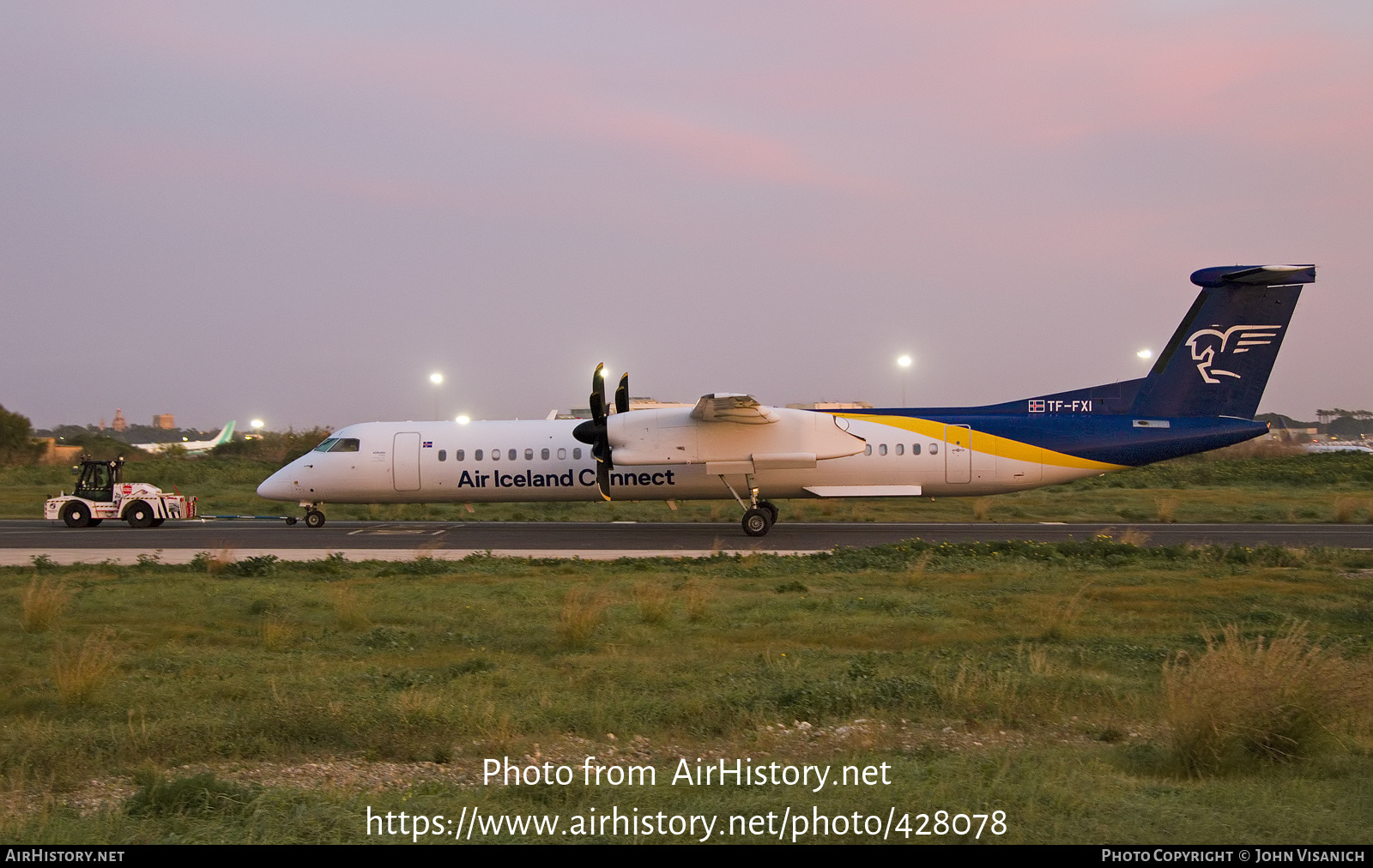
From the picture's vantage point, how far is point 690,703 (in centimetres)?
866

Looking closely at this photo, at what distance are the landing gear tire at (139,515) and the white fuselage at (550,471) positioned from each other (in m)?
3.51

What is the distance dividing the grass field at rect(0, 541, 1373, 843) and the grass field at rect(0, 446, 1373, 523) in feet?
52.4

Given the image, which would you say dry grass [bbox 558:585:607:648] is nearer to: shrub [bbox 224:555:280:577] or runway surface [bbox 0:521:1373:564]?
shrub [bbox 224:555:280:577]

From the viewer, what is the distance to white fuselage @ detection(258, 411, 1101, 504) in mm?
25781

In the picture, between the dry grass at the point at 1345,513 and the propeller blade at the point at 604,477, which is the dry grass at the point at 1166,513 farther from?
the propeller blade at the point at 604,477

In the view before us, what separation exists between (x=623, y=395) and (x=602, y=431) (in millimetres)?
1021

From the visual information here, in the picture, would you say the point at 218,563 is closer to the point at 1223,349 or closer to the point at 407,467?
the point at 407,467

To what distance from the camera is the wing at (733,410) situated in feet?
76.7

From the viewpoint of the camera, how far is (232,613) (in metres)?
13.7

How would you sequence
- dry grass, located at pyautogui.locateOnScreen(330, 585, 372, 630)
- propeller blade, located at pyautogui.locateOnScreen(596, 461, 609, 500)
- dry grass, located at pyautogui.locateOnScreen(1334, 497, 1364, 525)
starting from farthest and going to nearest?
dry grass, located at pyautogui.locateOnScreen(1334, 497, 1364, 525) < propeller blade, located at pyautogui.locateOnScreen(596, 461, 609, 500) < dry grass, located at pyautogui.locateOnScreen(330, 585, 372, 630)

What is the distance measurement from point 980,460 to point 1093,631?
13.6 meters

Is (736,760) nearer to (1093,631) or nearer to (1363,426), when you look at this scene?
(1093,631)

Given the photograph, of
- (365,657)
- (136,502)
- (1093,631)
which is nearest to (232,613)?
(365,657)

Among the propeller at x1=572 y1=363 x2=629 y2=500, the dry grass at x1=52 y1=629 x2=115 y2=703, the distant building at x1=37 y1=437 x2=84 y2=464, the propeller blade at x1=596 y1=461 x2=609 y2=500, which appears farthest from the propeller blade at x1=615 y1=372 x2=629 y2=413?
the distant building at x1=37 y1=437 x2=84 y2=464
